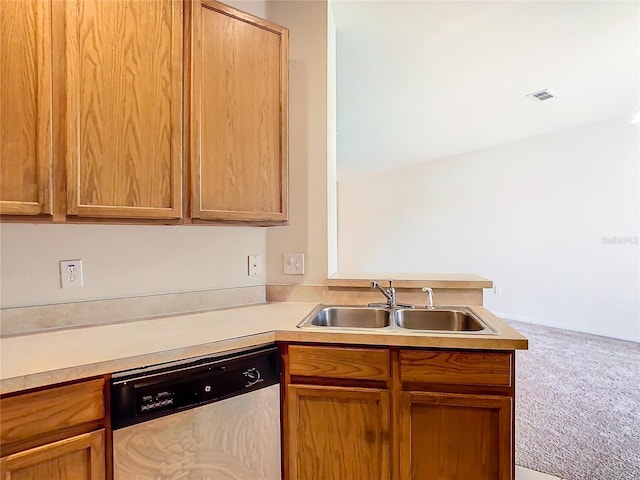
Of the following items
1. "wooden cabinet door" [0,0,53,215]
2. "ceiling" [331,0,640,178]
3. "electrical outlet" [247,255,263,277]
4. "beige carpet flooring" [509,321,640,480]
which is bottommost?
"beige carpet flooring" [509,321,640,480]

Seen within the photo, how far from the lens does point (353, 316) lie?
1.82 m

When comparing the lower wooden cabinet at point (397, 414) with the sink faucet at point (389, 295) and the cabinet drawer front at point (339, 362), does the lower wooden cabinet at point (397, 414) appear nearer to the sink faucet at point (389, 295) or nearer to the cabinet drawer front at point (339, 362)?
the cabinet drawer front at point (339, 362)

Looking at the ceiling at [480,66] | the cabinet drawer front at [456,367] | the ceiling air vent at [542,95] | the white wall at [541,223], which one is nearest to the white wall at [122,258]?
the cabinet drawer front at [456,367]

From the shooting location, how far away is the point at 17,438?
3.04 feet

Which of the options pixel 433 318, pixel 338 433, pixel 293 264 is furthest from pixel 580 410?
pixel 293 264

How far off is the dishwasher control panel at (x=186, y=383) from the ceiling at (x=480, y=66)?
2039mm

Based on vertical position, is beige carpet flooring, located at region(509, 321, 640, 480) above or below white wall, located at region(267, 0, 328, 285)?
below

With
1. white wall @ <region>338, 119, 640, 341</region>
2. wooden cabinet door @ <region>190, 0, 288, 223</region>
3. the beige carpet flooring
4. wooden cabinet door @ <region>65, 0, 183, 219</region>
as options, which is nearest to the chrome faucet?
wooden cabinet door @ <region>190, 0, 288, 223</region>

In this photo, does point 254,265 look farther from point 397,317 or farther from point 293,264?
point 397,317

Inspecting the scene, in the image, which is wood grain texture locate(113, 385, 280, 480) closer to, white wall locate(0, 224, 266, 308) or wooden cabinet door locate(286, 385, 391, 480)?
wooden cabinet door locate(286, 385, 391, 480)

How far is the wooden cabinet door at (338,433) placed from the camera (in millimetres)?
1323

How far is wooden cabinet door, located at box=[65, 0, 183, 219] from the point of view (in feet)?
4.13

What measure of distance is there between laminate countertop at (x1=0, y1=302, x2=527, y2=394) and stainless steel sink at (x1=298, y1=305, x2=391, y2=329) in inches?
9.5

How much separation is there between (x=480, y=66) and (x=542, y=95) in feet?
3.76
